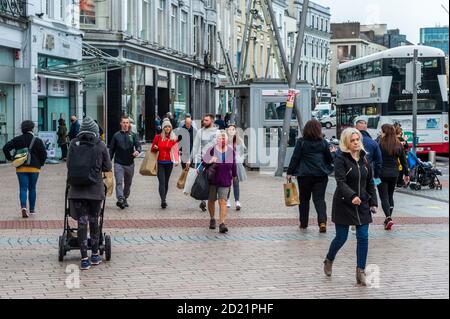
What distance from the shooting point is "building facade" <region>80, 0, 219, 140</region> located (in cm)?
4153

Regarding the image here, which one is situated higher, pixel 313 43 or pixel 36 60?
pixel 313 43

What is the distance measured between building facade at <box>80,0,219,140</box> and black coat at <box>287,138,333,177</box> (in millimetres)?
25344

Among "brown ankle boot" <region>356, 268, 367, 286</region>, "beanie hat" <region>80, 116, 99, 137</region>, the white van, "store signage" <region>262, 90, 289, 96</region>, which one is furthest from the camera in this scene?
the white van

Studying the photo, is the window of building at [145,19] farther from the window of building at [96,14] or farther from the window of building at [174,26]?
the window of building at [174,26]

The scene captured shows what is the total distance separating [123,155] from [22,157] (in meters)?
2.48

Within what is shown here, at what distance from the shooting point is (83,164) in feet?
34.3

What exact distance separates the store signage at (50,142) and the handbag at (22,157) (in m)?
16.0

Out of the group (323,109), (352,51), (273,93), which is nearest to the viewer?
(273,93)

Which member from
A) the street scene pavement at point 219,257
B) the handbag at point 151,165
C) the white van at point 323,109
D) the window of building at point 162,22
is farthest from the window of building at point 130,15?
the white van at point 323,109

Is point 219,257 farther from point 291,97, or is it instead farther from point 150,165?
point 291,97

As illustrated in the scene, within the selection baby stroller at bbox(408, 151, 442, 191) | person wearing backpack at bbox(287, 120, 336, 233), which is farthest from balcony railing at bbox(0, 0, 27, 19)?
person wearing backpack at bbox(287, 120, 336, 233)

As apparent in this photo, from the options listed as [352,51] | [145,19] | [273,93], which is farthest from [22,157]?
[352,51]

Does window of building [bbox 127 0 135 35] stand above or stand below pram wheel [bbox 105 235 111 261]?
above

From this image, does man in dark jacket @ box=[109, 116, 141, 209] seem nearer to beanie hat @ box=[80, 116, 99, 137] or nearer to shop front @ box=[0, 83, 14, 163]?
beanie hat @ box=[80, 116, 99, 137]
